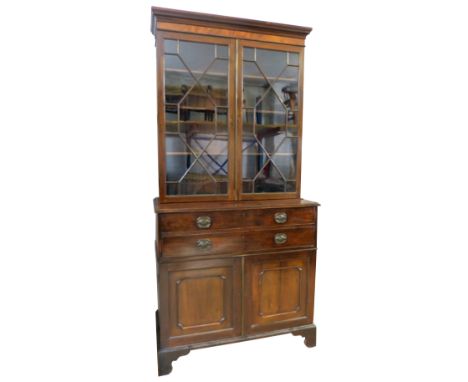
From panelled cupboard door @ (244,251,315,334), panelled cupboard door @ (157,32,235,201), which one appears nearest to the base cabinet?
panelled cupboard door @ (244,251,315,334)

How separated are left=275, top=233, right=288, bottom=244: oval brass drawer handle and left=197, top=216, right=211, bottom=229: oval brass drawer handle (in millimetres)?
499

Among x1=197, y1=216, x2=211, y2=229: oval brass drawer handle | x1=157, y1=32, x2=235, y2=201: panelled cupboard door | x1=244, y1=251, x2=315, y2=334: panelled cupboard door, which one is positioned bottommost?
x1=244, y1=251, x2=315, y2=334: panelled cupboard door

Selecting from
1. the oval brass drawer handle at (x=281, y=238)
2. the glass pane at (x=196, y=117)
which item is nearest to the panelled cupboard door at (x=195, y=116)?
the glass pane at (x=196, y=117)

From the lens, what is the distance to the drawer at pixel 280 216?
1.74 m

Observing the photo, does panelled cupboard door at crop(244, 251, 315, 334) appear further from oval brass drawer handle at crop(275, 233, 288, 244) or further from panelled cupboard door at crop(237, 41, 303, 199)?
panelled cupboard door at crop(237, 41, 303, 199)

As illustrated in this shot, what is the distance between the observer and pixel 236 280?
5.70 ft

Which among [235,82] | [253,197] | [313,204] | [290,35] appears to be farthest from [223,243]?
[290,35]

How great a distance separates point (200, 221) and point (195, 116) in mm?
752

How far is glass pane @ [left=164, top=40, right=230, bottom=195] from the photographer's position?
1.70m

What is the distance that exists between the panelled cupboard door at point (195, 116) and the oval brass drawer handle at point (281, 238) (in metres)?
0.44

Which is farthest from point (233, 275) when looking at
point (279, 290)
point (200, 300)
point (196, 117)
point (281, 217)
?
point (196, 117)

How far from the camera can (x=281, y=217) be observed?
5.84 ft

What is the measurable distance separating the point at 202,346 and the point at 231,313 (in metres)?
0.29

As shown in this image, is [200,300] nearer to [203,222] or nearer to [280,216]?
[203,222]
